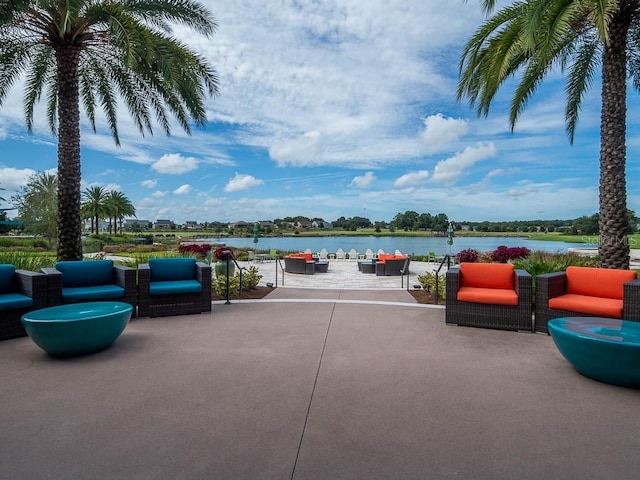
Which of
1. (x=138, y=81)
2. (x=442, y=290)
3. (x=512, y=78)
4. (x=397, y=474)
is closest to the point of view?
(x=397, y=474)

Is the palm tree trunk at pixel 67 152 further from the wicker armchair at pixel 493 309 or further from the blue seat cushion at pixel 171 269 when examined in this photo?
the wicker armchair at pixel 493 309

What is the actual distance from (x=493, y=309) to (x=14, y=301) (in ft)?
20.8

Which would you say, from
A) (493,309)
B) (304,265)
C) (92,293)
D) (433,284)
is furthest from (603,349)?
(304,265)

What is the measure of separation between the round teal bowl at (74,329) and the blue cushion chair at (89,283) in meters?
0.96

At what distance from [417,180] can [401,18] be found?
18.4m

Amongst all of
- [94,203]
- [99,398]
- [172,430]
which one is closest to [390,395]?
[172,430]

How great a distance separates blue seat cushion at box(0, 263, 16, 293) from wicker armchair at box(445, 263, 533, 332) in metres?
6.17

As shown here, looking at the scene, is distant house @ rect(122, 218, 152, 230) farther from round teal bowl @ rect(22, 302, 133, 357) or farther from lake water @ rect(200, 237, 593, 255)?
round teal bowl @ rect(22, 302, 133, 357)

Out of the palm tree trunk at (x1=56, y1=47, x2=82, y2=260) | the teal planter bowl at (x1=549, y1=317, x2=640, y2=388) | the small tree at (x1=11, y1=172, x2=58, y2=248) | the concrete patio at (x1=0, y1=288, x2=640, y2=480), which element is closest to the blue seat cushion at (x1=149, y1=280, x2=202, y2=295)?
the concrete patio at (x1=0, y1=288, x2=640, y2=480)

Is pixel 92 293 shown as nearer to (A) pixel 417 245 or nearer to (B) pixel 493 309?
(B) pixel 493 309

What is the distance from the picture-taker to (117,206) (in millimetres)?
47219

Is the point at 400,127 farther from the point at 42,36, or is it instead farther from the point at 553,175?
the point at 42,36

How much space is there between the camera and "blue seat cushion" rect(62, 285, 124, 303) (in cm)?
528

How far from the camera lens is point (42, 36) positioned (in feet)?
25.1
